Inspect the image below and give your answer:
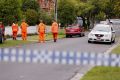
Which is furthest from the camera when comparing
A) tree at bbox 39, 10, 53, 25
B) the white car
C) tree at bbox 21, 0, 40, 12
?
tree at bbox 21, 0, 40, 12

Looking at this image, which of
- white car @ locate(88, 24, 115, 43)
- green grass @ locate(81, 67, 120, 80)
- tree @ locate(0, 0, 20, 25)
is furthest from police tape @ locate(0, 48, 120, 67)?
tree @ locate(0, 0, 20, 25)

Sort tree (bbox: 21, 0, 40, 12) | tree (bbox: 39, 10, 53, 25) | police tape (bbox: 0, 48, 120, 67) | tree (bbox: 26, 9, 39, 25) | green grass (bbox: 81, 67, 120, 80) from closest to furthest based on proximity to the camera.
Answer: police tape (bbox: 0, 48, 120, 67)
green grass (bbox: 81, 67, 120, 80)
tree (bbox: 26, 9, 39, 25)
tree (bbox: 39, 10, 53, 25)
tree (bbox: 21, 0, 40, 12)

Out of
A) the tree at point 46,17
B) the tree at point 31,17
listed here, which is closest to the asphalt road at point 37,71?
the tree at point 31,17

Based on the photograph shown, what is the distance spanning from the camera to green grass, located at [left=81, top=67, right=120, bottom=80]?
536 inches

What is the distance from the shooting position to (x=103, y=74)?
575 inches

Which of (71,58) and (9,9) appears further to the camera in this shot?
(9,9)

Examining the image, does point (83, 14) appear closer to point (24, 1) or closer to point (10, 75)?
point (24, 1)

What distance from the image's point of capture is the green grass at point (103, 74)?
13.6m

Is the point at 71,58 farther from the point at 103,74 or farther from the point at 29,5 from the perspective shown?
the point at 29,5

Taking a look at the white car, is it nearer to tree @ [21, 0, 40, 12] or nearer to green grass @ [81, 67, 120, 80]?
green grass @ [81, 67, 120, 80]

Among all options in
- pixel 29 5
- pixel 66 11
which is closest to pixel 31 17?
pixel 66 11

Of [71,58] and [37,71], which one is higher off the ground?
[71,58]

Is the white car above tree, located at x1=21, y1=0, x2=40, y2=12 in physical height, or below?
below

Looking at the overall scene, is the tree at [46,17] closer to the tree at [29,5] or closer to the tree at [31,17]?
the tree at [29,5]
